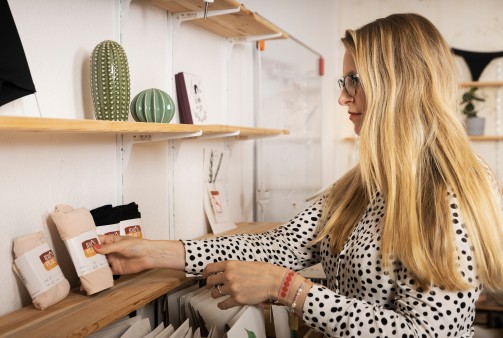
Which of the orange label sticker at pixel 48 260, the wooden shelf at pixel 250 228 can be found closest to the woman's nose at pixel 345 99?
the orange label sticker at pixel 48 260

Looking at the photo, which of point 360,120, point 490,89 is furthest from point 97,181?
point 490,89

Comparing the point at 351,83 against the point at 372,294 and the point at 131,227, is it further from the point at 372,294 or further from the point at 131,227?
the point at 131,227

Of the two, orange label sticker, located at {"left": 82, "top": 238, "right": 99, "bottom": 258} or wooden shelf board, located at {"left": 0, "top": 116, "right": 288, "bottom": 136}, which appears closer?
wooden shelf board, located at {"left": 0, "top": 116, "right": 288, "bottom": 136}

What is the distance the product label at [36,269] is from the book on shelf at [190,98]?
864 millimetres

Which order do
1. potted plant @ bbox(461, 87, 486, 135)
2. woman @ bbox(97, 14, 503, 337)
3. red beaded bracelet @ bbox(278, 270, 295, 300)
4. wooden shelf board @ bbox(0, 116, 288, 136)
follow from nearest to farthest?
wooden shelf board @ bbox(0, 116, 288, 136) → woman @ bbox(97, 14, 503, 337) → red beaded bracelet @ bbox(278, 270, 295, 300) → potted plant @ bbox(461, 87, 486, 135)

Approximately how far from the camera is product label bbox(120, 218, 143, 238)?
1600 millimetres

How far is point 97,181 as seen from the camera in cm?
162

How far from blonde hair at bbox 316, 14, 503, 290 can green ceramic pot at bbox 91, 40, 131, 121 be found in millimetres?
613

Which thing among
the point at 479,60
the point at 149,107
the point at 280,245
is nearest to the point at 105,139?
the point at 149,107

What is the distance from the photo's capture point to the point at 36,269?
128cm

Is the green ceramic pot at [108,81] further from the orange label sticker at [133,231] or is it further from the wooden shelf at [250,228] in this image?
the wooden shelf at [250,228]

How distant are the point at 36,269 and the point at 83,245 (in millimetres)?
138

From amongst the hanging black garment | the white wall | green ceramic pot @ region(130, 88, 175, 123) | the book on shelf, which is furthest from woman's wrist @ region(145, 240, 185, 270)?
the book on shelf

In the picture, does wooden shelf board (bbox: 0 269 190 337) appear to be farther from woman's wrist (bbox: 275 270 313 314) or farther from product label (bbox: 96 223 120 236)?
woman's wrist (bbox: 275 270 313 314)
